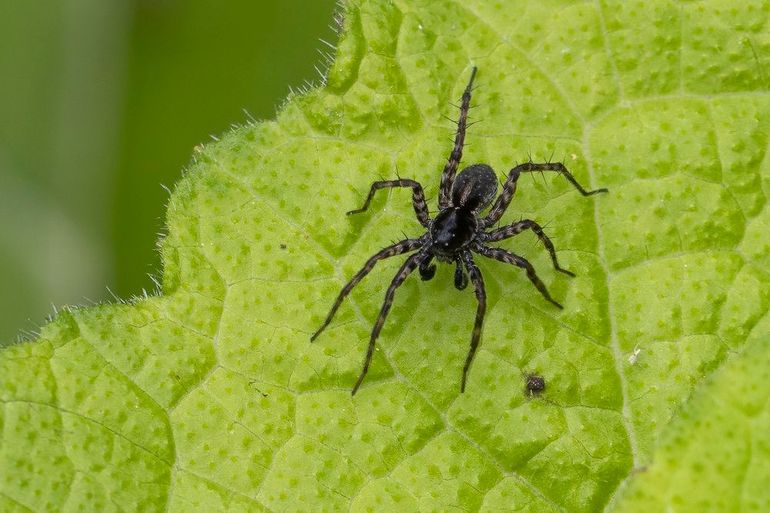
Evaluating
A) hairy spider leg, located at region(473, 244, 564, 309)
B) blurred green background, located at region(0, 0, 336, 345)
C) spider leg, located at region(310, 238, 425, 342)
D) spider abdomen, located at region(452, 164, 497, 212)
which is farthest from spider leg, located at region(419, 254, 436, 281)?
blurred green background, located at region(0, 0, 336, 345)

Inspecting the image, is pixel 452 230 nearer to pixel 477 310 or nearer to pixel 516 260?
pixel 516 260

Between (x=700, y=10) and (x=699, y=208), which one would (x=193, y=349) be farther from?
(x=700, y=10)

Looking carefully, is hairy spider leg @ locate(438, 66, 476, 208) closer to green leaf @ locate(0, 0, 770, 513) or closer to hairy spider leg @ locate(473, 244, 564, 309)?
green leaf @ locate(0, 0, 770, 513)

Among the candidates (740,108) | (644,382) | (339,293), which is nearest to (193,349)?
(339,293)

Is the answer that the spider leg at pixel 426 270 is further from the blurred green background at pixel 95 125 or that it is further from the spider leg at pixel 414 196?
the blurred green background at pixel 95 125

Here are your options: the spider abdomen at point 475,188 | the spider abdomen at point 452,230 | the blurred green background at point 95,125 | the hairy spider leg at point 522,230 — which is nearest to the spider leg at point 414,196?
the spider abdomen at point 452,230

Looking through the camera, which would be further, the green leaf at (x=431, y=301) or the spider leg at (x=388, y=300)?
the spider leg at (x=388, y=300)

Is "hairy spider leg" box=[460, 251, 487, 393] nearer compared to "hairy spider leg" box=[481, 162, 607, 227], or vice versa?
"hairy spider leg" box=[460, 251, 487, 393]
